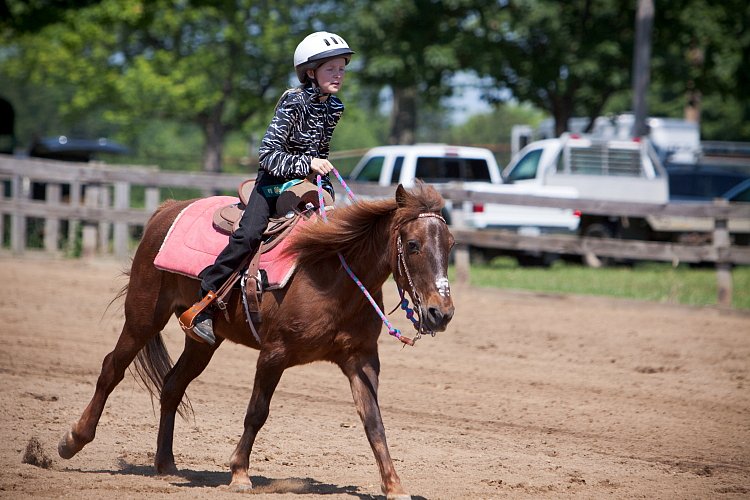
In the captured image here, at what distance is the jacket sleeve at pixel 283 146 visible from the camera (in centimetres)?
558

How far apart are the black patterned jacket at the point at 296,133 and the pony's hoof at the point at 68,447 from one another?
2.09 metres

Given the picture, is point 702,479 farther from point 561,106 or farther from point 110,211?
point 561,106

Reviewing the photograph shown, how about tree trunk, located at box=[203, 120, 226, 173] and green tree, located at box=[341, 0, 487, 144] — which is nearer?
green tree, located at box=[341, 0, 487, 144]

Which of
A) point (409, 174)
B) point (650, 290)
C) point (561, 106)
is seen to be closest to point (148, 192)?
point (409, 174)

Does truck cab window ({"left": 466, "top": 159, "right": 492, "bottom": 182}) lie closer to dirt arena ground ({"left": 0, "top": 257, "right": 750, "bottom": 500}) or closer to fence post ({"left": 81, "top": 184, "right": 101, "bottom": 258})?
fence post ({"left": 81, "top": 184, "right": 101, "bottom": 258})

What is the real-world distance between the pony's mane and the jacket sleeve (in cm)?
35

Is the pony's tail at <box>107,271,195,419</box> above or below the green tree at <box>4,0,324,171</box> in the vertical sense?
A: below

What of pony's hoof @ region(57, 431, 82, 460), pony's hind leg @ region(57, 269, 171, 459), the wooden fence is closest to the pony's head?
pony's hind leg @ region(57, 269, 171, 459)

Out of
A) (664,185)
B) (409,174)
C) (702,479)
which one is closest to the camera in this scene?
(702,479)

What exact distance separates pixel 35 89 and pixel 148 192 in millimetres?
79699

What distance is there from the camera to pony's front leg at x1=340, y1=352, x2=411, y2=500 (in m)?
5.12

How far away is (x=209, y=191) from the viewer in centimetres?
1650

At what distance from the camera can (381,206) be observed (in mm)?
5375

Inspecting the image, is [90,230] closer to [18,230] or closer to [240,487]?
[18,230]
